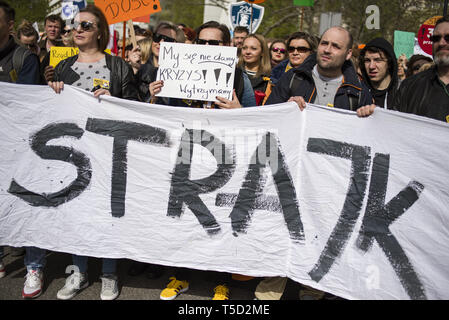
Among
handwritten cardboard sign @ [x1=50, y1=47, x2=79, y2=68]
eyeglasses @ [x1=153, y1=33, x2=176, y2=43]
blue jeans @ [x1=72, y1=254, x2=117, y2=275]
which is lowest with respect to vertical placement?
blue jeans @ [x1=72, y1=254, x2=117, y2=275]

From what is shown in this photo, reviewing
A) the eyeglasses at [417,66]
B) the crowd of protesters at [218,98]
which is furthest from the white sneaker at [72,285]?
the eyeglasses at [417,66]

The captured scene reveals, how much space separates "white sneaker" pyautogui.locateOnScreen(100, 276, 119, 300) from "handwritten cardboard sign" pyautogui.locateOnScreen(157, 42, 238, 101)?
55.2 inches

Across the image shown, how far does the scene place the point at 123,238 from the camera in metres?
3.16

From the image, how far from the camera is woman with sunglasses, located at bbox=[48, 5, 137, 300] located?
3184 millimetres

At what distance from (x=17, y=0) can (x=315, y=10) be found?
9.98 meters

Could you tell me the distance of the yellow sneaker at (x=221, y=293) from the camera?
10.6 ft

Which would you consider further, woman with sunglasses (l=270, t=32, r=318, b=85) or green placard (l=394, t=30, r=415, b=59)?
A: green placard (l=394, t=30, r=415, b=59)

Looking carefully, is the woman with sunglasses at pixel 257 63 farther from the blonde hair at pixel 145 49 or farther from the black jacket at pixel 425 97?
the black jacket at pixel 425 97

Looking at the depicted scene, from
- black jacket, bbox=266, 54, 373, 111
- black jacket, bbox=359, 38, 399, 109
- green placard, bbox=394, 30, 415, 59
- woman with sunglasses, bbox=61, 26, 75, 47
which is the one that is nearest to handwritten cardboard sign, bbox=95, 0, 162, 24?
woman with sunglasses, bbox=61, 26, 75, 47

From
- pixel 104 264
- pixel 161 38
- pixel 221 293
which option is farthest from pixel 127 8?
pixel 221 293

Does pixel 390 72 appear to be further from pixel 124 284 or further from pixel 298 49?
pixel 124 284

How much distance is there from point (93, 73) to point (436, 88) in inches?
97.2

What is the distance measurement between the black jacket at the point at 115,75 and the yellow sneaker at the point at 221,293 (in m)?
1.59

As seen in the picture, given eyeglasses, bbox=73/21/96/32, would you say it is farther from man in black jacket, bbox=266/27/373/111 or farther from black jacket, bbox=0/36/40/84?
man in black jacket, bbox=266/27/373/111
